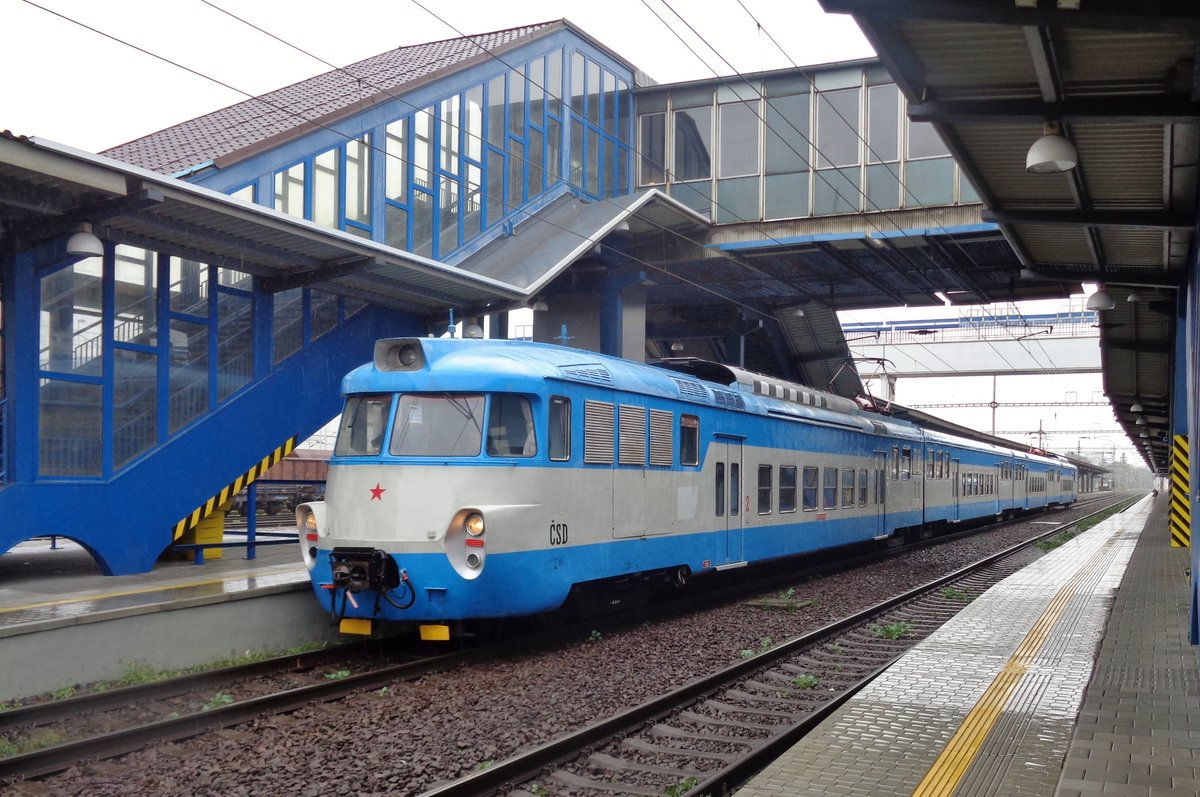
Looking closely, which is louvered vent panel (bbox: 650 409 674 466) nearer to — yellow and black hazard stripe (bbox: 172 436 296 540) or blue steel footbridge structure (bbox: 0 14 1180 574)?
blue steel footbridge structure (bbox: 0 14 1180 574)

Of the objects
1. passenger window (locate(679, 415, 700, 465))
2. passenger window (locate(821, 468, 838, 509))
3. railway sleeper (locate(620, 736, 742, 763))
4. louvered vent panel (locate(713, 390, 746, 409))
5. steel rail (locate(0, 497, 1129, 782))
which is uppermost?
louvered vent panel (locate(713, 390, 746, 409))

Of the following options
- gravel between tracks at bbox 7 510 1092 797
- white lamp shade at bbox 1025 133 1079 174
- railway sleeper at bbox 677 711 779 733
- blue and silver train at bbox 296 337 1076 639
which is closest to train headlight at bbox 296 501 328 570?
blue and silver train at bbox 296 337 1076 639

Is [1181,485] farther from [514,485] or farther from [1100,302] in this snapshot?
[514,485]

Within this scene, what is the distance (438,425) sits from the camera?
10.5 meters

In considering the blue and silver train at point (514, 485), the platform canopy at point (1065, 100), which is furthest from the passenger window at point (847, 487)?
the platform canopy at point (1065, 100)

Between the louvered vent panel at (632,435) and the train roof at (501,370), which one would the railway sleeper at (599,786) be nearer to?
the train roof at (501,370)

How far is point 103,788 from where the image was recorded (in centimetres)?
662

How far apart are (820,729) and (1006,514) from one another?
1528 inches

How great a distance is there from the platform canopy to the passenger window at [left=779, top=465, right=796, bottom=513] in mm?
6355

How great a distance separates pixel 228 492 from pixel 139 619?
498 centimetres

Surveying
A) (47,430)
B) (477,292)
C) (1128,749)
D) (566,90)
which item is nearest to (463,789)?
(1128,749)

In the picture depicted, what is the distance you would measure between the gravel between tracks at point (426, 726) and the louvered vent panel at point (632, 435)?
1996 mm

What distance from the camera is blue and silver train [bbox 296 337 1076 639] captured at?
10.0m

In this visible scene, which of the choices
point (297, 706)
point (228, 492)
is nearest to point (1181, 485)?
point (228, 492)
